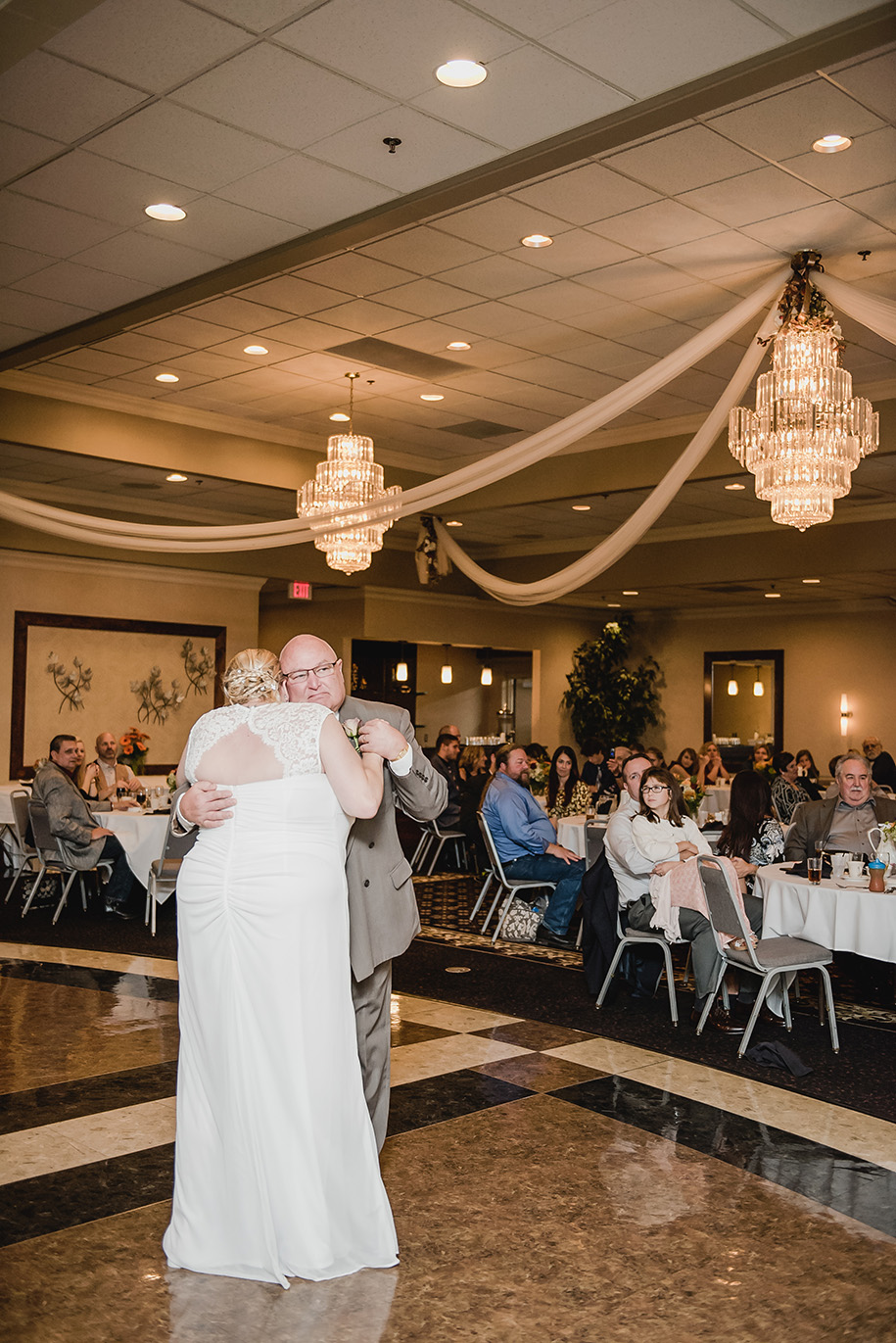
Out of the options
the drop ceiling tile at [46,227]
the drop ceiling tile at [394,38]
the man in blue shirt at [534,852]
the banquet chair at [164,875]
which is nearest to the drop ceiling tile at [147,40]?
the drop ceiling tile at [394,38]

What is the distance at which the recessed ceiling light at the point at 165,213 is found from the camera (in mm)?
5727

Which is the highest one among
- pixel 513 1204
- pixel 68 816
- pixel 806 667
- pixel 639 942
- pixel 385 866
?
pixel 806 667

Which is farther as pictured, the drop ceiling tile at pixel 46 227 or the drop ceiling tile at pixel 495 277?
the drop ceiling tile at pixel 495 277

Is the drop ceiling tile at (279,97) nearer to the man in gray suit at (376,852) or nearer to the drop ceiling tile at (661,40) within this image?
the drop ceiling tile at (661,40)

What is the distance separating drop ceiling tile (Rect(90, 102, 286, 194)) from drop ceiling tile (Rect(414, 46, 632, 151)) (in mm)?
864

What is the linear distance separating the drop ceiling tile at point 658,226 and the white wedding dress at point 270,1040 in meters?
3.84

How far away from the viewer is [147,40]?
4270 millimetres

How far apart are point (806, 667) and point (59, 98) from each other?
631 inches

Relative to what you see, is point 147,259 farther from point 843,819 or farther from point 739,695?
point 739,695

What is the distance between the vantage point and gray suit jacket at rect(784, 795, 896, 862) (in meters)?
6.78

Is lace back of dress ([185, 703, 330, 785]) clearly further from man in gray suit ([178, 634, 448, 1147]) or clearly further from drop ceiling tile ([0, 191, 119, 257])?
drop ceiling tile ([0, 191, 119, 257])

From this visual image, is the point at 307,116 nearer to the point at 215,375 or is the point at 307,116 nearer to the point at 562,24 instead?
the point at 562,24

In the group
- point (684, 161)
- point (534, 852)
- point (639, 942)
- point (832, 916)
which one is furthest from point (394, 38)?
point (534, 852)

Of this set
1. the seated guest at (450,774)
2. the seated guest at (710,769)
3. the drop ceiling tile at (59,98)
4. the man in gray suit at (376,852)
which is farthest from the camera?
the seated guest at (710,769)
